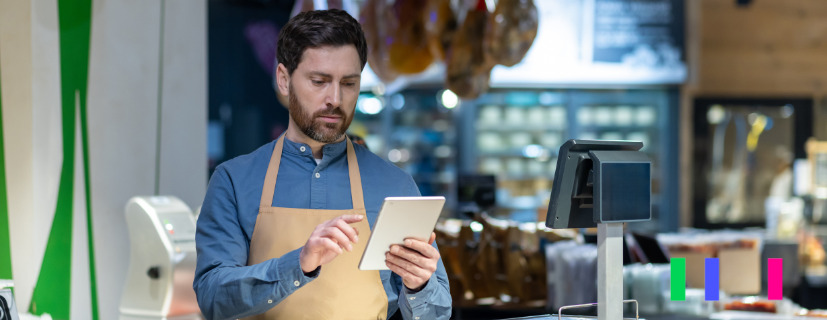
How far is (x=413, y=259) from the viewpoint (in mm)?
1643

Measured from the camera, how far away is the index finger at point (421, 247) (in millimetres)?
1616

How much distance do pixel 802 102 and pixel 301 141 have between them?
6.66m

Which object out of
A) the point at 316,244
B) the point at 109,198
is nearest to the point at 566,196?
the point at 316,244

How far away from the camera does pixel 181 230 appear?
117 inches

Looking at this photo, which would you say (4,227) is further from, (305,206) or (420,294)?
(420,294)

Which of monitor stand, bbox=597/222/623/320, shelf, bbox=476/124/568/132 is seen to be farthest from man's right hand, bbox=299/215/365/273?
shelf, bbox=476/124/568/132

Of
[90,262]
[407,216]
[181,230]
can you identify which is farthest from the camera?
[90,262]

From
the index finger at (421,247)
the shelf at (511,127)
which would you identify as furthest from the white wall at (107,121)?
the shelf at (511,127)

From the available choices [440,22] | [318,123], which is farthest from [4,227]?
[440,22]

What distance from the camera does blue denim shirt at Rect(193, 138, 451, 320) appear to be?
5.62 ft

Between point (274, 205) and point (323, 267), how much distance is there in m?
0.18

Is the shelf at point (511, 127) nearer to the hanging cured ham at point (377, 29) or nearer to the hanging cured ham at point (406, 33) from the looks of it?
the hanging cured ham at point (406, 33)

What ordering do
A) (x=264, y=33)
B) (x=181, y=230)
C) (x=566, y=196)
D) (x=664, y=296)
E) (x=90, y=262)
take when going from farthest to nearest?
(x=264, y=33), (x=664, y=296), (x=90, y=262), (x=181, y=230), (x=566, y=196)

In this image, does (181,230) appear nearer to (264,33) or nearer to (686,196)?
(264,33)
